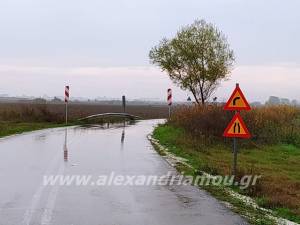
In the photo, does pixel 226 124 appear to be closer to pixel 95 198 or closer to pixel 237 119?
pixel 237 119

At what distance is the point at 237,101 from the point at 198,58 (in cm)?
2720

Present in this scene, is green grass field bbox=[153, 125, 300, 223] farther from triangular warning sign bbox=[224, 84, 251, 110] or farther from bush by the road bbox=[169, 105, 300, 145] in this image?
triangular warning sign bbox=[224, 84, 251, 110]

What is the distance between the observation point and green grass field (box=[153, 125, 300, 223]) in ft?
31.9

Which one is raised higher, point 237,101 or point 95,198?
point 237,101

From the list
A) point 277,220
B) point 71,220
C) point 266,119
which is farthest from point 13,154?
point 266,119

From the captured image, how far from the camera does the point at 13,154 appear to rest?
53.8ft

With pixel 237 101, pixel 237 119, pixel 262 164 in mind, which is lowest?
pixel 262 164

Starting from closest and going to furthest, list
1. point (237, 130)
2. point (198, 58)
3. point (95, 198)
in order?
point (95, 198), point (237, 130), point (198, 58)

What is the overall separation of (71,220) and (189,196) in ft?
9.56

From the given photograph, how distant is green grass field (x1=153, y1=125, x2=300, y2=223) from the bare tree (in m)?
13.3

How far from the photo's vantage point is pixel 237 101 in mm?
12281

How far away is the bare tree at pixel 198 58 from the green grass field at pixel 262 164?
1331 centimetres

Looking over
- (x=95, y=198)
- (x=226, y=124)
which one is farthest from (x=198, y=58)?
(x=95, y=198)

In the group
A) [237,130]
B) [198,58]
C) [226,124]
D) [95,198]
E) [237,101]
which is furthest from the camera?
[198,58]
